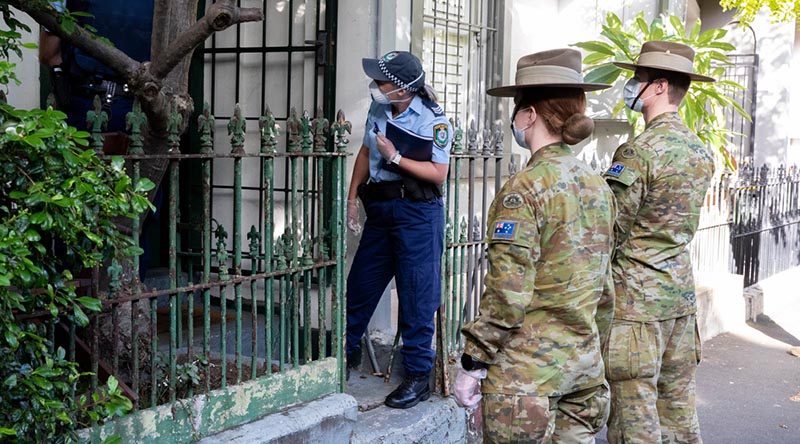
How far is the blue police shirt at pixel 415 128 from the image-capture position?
4.99 m

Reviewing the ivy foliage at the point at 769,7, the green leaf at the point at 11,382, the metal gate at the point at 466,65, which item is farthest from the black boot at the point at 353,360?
the ivy foliage at the point at 769,7

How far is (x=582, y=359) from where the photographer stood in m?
3.30

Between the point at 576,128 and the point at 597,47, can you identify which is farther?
the point at 597,47

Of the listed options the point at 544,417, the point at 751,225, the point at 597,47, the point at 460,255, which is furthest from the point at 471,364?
the point at 751,225

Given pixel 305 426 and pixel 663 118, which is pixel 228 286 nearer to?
pixel 305 426

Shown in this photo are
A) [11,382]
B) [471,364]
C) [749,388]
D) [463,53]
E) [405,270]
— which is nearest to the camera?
[11,382]

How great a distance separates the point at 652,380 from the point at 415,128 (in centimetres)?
177

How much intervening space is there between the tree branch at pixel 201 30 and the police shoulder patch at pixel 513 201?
Result: 118 centimetres

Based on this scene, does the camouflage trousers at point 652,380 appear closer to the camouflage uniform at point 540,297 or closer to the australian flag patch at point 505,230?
the camouflage uniform at point 540,297

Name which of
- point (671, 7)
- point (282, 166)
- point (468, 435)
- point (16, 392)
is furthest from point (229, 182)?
point (671, 7)

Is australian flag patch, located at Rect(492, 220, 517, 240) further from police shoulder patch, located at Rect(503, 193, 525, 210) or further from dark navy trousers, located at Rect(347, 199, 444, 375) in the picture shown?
dark navy trousers, located at Rect(347, 199, 444, 375)

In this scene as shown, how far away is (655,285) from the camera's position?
14.0ft

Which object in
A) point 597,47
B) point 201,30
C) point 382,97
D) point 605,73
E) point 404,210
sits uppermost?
point 597,47

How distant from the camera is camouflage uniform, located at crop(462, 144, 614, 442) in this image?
3184mm
